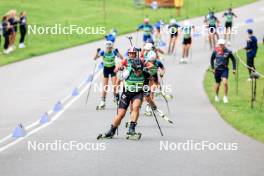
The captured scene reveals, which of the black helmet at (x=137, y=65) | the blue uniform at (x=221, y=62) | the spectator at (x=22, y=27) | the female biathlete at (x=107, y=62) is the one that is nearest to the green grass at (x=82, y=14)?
the spectator at (x=22, y=27)

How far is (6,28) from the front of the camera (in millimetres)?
35344

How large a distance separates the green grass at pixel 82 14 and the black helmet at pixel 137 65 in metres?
19.4

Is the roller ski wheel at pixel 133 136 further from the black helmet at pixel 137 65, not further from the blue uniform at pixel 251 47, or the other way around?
the blue uniform at pixel 251 47

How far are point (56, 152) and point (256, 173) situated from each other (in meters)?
4.46

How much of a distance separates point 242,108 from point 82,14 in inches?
1154

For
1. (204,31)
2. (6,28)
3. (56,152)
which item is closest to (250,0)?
(204,31)

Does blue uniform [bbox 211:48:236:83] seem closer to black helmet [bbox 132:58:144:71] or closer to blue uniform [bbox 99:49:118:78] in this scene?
blue uniform [bbox 99:49:118:78]

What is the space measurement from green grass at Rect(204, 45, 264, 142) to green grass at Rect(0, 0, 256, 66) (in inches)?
440

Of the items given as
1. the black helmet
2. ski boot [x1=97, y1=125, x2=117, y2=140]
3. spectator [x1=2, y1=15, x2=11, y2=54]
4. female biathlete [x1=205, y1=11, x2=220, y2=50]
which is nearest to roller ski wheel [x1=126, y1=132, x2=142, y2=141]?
ski boot [x1=97, y1=125, x2=117, y2=140]

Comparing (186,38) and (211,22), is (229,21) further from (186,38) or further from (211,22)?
(186,38)

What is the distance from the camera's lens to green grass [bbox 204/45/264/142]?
2009cm

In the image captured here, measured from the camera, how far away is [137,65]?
59.3 feet

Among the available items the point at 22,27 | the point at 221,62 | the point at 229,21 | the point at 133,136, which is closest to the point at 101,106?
the point at 221,62

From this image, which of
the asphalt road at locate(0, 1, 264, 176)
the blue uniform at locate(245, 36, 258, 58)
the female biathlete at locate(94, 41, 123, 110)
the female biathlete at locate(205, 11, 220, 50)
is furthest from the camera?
the female biathlete at locate(205, 11, 220, 50)
